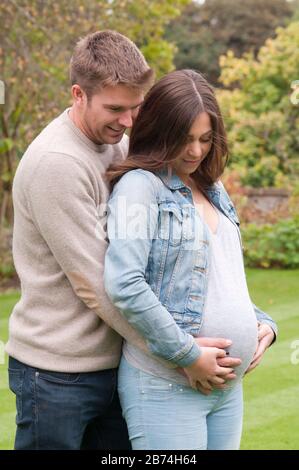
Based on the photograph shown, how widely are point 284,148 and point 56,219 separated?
11.9 metres

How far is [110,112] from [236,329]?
2.26 ft

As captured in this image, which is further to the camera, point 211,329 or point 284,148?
point 284,148

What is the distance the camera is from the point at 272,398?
529cm

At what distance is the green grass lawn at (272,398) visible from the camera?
14.9 feet

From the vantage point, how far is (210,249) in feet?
8.04

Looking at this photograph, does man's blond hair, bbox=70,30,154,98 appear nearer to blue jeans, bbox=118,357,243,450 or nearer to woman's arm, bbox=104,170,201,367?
woman's arm, bbox=104,170,201,367

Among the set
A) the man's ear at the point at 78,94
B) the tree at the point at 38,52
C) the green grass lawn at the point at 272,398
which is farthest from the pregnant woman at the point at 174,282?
the tree at the point at 38,52

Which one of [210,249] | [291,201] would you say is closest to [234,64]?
[291,201]

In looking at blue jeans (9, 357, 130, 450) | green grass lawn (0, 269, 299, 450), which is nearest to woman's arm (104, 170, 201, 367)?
blue jeans (9, 357, 130, 450)

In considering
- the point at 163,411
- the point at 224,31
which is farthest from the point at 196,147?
the point at 224,31

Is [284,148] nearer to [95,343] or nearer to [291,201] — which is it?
[291,201]

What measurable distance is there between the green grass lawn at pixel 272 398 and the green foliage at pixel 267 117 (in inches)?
235

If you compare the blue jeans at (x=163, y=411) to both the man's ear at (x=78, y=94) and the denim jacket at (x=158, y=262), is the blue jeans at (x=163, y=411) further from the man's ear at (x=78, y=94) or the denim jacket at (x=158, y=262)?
the man's ear at (x=78, y=94)

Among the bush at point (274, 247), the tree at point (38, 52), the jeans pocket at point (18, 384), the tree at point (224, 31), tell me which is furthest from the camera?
the tree at point (224, 31)
